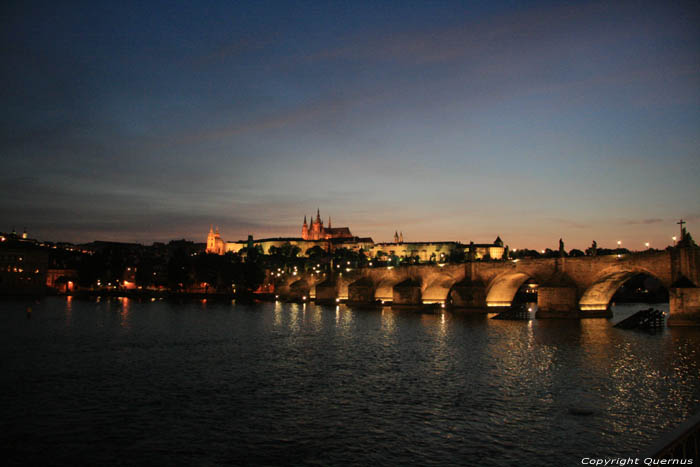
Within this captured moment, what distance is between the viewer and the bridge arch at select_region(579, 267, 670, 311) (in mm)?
40875

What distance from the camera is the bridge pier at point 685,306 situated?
33188mm

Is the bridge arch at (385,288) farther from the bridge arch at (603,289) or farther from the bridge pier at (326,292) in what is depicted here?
the bridge arch at (603,289)

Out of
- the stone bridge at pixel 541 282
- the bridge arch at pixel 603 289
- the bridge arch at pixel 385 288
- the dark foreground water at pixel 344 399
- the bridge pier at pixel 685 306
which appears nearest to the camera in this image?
the dark foreground water at pixel 344 399

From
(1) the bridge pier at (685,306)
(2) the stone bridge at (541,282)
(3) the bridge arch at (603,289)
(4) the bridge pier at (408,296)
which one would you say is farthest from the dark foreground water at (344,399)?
(4) the bridge pier at (408,296)

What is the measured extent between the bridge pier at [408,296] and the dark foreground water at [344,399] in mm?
30947

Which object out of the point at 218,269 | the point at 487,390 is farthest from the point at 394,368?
the point at 218,269

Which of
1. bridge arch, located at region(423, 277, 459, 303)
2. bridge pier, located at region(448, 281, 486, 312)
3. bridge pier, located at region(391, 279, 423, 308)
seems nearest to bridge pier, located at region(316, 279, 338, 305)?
bridge pier, located at region(391, 279, 423, 308)

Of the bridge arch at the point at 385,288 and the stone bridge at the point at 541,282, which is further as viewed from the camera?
the bridge arch at the point at 385,288

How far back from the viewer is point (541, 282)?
4662 centimetres

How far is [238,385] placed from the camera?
62.8ft

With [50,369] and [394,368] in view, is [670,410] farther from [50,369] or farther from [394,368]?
[50,369]

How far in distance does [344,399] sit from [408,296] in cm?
4765

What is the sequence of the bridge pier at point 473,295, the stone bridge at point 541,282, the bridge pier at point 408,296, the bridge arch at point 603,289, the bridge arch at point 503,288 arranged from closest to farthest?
the stone bridge at point 541,282 → the bridge arch at point 603,289 → the bridge arch at point 503,288 → the bridge pier at point 473,295 → the bridge pier at point 408,296

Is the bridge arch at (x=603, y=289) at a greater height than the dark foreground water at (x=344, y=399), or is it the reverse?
the bridge arch at (x=603, y=289)
